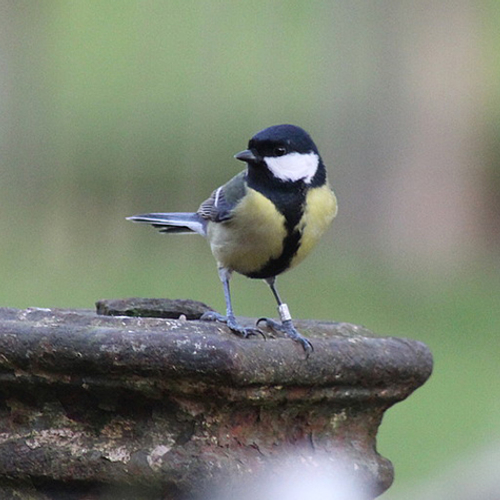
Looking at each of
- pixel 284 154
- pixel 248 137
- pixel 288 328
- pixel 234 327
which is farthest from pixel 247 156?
pixel 248 137

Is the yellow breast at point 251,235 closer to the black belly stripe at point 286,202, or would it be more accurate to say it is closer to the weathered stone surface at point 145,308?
the black belly stripe at point 286,202

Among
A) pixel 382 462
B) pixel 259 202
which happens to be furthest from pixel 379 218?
pixel 382 462

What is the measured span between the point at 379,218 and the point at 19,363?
20.0ft

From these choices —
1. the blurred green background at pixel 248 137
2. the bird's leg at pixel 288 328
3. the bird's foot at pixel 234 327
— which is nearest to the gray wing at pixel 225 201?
the bird's leg at pixel 288 328

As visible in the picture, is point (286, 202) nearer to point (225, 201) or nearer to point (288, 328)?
point (225, 201)

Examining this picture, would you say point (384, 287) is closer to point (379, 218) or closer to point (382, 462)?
point (379, 218)

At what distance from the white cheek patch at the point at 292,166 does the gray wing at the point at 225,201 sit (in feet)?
0.44

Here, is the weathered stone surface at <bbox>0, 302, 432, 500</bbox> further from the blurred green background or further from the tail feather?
the blurred green background

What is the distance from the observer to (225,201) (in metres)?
2.65

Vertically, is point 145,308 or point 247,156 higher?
point 247,156

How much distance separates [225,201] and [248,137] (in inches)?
191

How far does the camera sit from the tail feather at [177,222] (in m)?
2.86

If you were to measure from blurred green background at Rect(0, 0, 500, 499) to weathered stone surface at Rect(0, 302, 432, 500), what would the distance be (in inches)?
179

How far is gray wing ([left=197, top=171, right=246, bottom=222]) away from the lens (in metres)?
2.61
